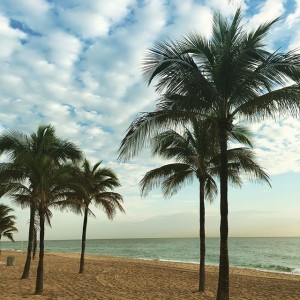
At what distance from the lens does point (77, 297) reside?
11680 millimetres

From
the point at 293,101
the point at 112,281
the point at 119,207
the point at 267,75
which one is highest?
the point at 267,75

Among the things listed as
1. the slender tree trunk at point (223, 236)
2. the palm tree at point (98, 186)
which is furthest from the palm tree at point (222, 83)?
the palm tree at point (98, 186)

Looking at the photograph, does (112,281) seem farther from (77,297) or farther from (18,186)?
(18,186)

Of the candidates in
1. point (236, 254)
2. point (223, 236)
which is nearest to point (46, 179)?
point (223, 236)

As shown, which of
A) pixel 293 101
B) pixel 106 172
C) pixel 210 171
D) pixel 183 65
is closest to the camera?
pixel 293 101

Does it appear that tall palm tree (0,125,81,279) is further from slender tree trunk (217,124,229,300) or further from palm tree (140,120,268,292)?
slender tree trunk (217,124,229,300)

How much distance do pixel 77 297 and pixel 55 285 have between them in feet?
10.7

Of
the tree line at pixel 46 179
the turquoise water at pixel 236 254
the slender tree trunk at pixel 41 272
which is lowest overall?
the turquoise water at pixel 236 254

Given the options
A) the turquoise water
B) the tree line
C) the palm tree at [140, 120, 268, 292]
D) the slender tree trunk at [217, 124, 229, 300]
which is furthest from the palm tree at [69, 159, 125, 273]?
the turquoise water

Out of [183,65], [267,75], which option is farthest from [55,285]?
[267,75]

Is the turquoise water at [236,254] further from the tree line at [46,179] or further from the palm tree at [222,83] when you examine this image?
the palm tree at [222,83]

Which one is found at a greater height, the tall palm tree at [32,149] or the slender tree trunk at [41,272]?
the tall palm tree at [32,149]

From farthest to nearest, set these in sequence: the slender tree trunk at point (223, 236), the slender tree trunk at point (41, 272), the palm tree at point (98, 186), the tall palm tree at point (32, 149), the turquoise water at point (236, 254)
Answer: the turquoise water at point (236, 254) → the palm tree at point (98, 186) → the tall palm tree at point (32, 149) → the slender tree trunk at point (41, 272) → the slender tree trunk at point (223, 236)

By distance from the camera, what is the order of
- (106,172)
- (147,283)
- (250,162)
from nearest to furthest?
(250,162)
(147,283)
(106,172)
